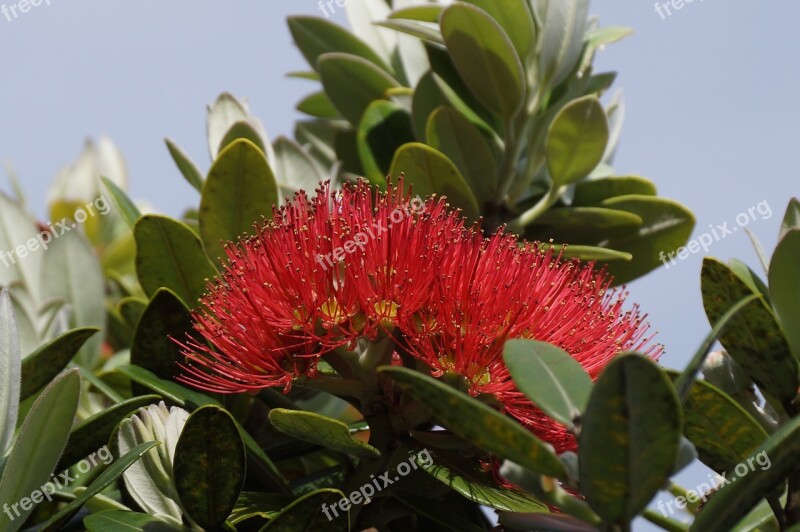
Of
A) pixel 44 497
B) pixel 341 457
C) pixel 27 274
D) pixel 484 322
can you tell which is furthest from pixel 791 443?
pixel 27 274

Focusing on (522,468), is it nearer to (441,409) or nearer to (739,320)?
(441,409)

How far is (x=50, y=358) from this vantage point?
1529 mm

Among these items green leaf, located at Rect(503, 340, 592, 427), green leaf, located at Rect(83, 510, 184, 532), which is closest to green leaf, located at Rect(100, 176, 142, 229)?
green leaf, located at Rect(83, 510, 184, 532)

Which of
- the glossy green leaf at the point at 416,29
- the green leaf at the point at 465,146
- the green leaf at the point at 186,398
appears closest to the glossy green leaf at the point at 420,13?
the glossy green leaf at the point at 416,29

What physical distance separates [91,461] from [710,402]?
3.05 ft

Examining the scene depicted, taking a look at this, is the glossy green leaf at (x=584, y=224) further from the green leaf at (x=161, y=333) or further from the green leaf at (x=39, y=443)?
the green leaf at (x=39, y=443)

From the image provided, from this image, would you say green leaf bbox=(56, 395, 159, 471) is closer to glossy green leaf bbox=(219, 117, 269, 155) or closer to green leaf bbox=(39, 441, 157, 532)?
green leaf bbox=(39, 441, 157, 532)

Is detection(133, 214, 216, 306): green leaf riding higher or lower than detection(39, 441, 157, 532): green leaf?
higher

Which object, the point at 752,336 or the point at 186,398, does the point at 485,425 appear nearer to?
the point at 752,336

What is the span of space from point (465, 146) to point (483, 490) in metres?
0.79

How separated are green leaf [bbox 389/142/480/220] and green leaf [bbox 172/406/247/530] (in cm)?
60

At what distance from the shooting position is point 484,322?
1249mm

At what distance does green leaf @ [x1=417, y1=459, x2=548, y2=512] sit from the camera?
1.22 m

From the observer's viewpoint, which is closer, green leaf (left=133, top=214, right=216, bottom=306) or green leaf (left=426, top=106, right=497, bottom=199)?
green leaf (left=133, top=214, right=216, bottom=306)
